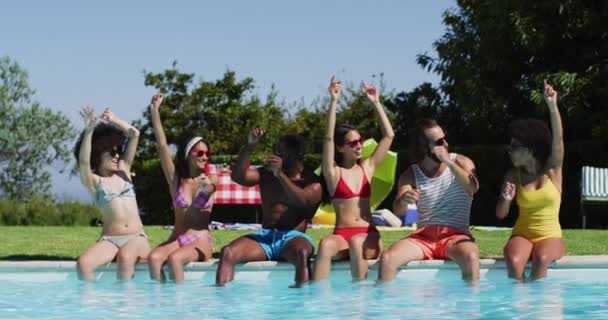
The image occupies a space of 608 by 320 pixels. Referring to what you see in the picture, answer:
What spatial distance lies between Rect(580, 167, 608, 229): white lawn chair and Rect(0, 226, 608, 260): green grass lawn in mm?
5062

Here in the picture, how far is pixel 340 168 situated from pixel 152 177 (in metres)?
19.6

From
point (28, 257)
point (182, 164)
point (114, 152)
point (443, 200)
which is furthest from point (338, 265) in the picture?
point (28, 257)

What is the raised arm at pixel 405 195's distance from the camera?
8586 mm

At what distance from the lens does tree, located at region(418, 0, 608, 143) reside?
2638 cm

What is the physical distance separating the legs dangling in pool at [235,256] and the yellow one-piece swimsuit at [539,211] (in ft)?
7.72

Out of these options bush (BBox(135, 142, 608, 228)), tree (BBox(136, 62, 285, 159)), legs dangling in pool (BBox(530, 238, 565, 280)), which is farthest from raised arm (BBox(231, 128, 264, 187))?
tree (BBox(136, 62, 285, 159))

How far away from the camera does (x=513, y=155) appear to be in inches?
363

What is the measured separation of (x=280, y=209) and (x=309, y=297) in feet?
4.34

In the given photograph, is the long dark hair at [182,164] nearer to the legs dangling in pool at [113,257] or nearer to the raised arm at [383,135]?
the legs dangling in pool at [113,257]

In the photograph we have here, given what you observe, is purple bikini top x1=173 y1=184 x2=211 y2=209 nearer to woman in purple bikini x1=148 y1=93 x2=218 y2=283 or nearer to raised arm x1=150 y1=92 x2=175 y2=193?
woman in purple bikini x1=148 y1=93 x2=218 y2=283

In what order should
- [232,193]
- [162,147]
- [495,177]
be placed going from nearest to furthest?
1. [162,147]
2. [232,193]
3. [495,177]

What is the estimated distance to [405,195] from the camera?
8.63 m

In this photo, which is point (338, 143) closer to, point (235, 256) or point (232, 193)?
point (235, 256)

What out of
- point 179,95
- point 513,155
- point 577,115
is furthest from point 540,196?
point 179,95
